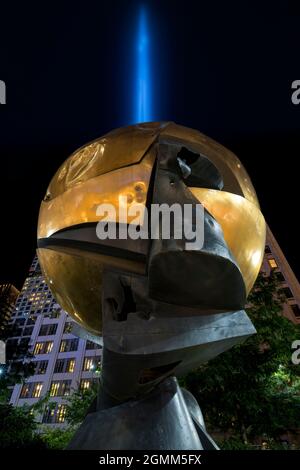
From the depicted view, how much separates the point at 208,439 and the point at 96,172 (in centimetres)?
241

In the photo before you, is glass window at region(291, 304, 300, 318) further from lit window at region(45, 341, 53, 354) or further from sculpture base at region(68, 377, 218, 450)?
sculpture base at region(68, 377, 218, 450)

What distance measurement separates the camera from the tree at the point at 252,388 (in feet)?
28.7

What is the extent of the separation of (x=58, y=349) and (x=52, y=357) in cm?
126

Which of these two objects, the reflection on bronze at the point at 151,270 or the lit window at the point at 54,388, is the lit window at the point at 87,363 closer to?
the lit window at the point at 54,388

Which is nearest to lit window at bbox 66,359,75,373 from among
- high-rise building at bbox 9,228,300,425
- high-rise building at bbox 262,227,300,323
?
high-rise building at bbox 9,228,300,425

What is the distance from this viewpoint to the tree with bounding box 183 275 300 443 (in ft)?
28.7

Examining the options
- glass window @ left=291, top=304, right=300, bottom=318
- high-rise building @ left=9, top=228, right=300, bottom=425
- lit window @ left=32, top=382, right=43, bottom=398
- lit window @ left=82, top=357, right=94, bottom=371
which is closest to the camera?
glass window @ left=291, top=304, right=300, bottom=318

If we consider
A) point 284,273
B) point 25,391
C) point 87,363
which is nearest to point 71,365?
point 87,363

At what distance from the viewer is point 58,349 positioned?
4675 cm

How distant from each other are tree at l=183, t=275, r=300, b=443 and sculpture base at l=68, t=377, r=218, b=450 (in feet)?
21.1

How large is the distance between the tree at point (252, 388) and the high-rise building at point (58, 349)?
1062 inches

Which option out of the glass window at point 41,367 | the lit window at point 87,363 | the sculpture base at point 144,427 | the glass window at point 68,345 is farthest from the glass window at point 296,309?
the sculpture base at point 144,427

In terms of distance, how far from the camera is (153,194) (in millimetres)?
2432

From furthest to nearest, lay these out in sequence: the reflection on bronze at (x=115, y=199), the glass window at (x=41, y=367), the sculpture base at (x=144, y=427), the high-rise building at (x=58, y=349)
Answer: the glass window at (x=41, y=367)
the high-rise building at (x=58, y=349)
the reflection on bronze at (x=115, y=199)
the sculpture base at (x=144, y=427)
